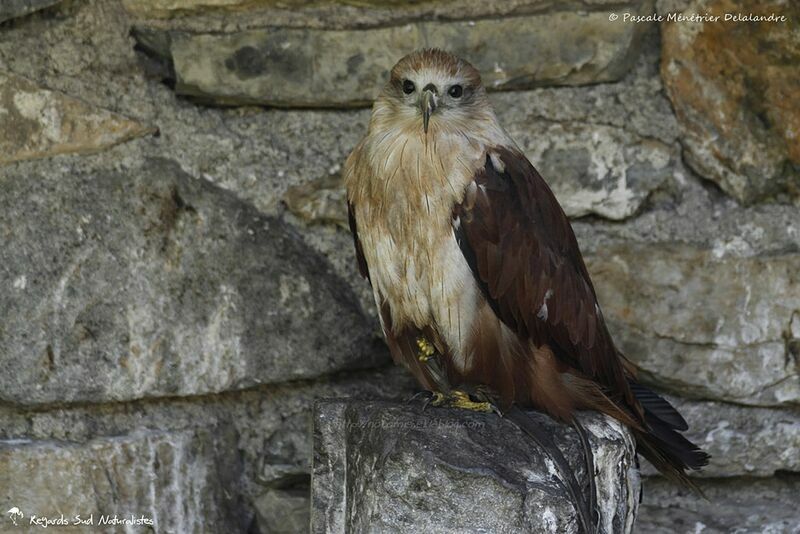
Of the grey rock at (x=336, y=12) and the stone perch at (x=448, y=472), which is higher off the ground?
the grey rock at (x=336, y=12)

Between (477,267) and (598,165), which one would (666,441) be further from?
(598,165)

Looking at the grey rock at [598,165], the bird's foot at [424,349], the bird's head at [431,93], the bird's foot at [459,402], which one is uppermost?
the bird's head at [431,93]

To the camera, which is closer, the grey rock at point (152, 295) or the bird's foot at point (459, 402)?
the bird's foot at point (459, 402)

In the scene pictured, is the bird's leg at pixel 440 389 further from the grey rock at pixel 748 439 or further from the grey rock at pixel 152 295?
the grey rock at pixel 748 439

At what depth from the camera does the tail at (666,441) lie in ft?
8.16

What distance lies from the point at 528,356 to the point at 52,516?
107 cm

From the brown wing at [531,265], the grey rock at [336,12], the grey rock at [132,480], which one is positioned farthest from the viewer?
the grey rock at [336,12]

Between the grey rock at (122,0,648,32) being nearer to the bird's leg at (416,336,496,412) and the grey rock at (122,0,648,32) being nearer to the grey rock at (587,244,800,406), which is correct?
the grey rock at (587,244,800,406)

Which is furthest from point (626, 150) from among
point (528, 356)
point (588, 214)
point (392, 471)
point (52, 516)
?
point (52, 516)

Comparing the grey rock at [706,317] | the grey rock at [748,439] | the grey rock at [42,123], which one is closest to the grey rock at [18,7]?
the grey rock at [42,123]

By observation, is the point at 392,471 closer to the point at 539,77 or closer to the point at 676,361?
the point at 676,361

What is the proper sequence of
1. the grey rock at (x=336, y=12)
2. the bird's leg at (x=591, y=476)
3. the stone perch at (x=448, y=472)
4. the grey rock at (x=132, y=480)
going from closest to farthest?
the stone perch at (x=448, y=472) < the bird's leg at (x=591, y=476) < the grey rock at (x=132, y=480) < the grey rock at (x=336, y=12)

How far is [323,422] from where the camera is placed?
Answer: 2.43m

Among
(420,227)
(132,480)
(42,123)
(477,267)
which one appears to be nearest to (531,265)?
(477,267)
